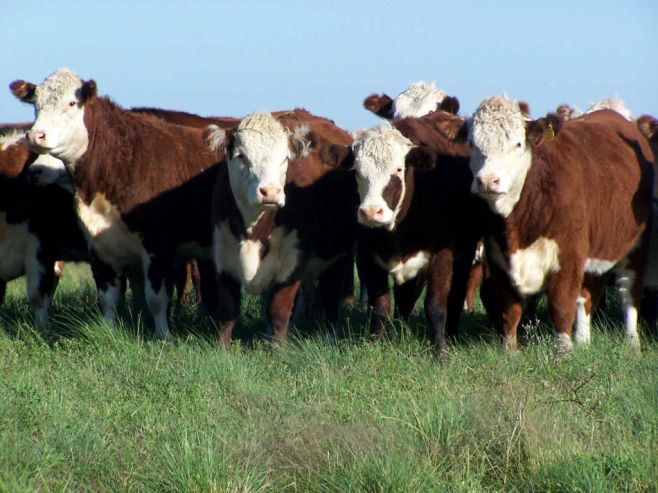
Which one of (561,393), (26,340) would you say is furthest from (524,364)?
(26,340)

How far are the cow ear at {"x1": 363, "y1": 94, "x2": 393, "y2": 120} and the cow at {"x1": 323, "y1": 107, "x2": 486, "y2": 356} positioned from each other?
2920 mm

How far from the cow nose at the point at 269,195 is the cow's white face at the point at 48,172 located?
8.27 feet

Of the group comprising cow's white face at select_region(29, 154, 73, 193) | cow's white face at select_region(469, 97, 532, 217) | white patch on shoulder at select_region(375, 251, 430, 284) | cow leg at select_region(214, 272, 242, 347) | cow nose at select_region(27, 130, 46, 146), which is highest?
cow's white face at select_region(469, 97, 532, 217)

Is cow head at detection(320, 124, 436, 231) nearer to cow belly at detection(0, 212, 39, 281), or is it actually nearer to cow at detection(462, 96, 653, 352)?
cow at detection(462, 96, 653, 352)

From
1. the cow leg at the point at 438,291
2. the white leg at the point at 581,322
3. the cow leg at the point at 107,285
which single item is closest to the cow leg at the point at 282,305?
the cow leg at the point at 438,291

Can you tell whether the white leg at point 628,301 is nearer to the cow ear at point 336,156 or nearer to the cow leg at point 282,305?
the cow ear at point 336,156

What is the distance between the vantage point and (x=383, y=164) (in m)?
9.24

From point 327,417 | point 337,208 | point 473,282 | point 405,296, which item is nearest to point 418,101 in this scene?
point 473,282

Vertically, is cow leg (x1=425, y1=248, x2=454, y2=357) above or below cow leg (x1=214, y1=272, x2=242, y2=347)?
above

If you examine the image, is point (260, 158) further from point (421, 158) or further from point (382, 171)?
point (421, 158)

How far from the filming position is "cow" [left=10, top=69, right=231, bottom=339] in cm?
1037

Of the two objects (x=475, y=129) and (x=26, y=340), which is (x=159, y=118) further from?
(x=475, y=129)

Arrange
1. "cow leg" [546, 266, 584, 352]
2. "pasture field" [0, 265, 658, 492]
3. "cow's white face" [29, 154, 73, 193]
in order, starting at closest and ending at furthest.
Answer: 1. "pasture field" [0, 265, 658, 492]
2. "cow leg" [546, 266, 584, 352]
3. "cow's white face" [29, 154, 73, 193]

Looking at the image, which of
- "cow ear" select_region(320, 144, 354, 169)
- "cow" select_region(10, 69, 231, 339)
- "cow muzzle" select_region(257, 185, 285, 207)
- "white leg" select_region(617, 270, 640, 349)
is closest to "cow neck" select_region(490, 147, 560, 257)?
"cow ear" select_region(320, 144, 354, 169)
